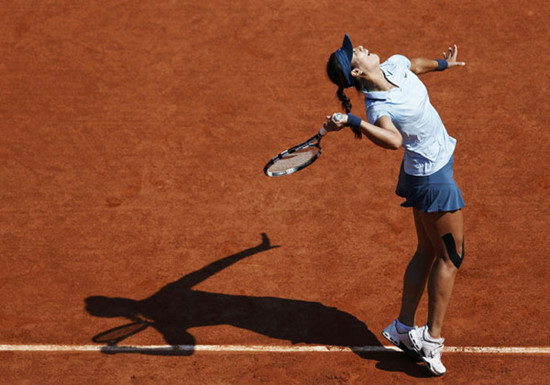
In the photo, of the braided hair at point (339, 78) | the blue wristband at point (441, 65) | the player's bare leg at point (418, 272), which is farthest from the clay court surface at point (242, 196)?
the braided hair at point (339, 78)

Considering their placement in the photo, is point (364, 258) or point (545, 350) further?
point (364, 258)

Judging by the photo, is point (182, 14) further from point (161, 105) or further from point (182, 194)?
point (182, 194)

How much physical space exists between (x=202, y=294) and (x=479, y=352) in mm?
2355

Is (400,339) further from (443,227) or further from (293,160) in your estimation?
(293,160)

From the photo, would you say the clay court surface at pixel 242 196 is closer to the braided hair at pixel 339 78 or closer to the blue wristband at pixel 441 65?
the blue wristband at pixel 441 65

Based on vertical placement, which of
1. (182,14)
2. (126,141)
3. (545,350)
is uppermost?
(182,14)

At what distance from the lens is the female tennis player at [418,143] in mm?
5250

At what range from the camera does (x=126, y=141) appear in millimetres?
8312

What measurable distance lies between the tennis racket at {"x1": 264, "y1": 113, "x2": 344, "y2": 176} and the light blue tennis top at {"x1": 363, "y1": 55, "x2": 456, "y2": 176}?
741 mm

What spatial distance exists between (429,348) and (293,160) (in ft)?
5.79

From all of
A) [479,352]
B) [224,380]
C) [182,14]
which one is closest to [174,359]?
[224,380]

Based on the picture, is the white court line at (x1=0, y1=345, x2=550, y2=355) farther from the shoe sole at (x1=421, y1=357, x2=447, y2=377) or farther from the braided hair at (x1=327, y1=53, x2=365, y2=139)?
the braided hair at (x1=327, y1=53, x2=365, y2=139)

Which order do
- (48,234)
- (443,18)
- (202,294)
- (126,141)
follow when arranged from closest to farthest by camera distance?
(202,294) → (48,234) → (126,141) → (443,18)

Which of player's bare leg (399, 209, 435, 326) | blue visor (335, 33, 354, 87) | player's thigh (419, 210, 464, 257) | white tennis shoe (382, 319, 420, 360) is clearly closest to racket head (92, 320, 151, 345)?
white tennis shoe (382, 319, 420, 360)
